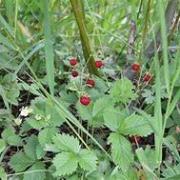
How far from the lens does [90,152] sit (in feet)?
4.21

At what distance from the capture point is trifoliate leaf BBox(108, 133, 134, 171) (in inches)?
49.6

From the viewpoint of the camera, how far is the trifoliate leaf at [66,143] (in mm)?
1276

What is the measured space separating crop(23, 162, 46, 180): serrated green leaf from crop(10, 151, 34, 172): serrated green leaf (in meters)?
0.02

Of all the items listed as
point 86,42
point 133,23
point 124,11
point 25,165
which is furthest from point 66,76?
point 124,11

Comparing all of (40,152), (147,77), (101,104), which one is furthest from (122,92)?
(40,152)

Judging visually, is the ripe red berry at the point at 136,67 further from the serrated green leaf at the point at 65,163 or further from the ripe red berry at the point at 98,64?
the serrated green leaf at the point at 65,163

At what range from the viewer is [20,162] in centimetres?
136

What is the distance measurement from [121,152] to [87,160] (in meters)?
0.08

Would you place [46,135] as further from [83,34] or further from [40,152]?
[83,34]

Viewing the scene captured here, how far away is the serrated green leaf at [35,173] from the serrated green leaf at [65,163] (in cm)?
10

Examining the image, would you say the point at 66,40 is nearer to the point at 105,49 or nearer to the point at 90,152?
the point at 105,49

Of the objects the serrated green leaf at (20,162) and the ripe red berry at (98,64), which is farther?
the ripe red berry at (98,64)

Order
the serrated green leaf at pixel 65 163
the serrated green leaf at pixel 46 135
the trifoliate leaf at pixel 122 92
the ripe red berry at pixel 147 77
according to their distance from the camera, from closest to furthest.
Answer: the serrated green leaf at pixel 65 163, the serrated green leaf at pixel 46 135, the trifoliate leaf at pixel 122 92, the ripe red berry at pixel 147 77

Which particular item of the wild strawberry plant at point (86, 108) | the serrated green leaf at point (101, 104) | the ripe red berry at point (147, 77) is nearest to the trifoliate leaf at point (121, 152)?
A: the wild strawberry plant at point (86, 108)
